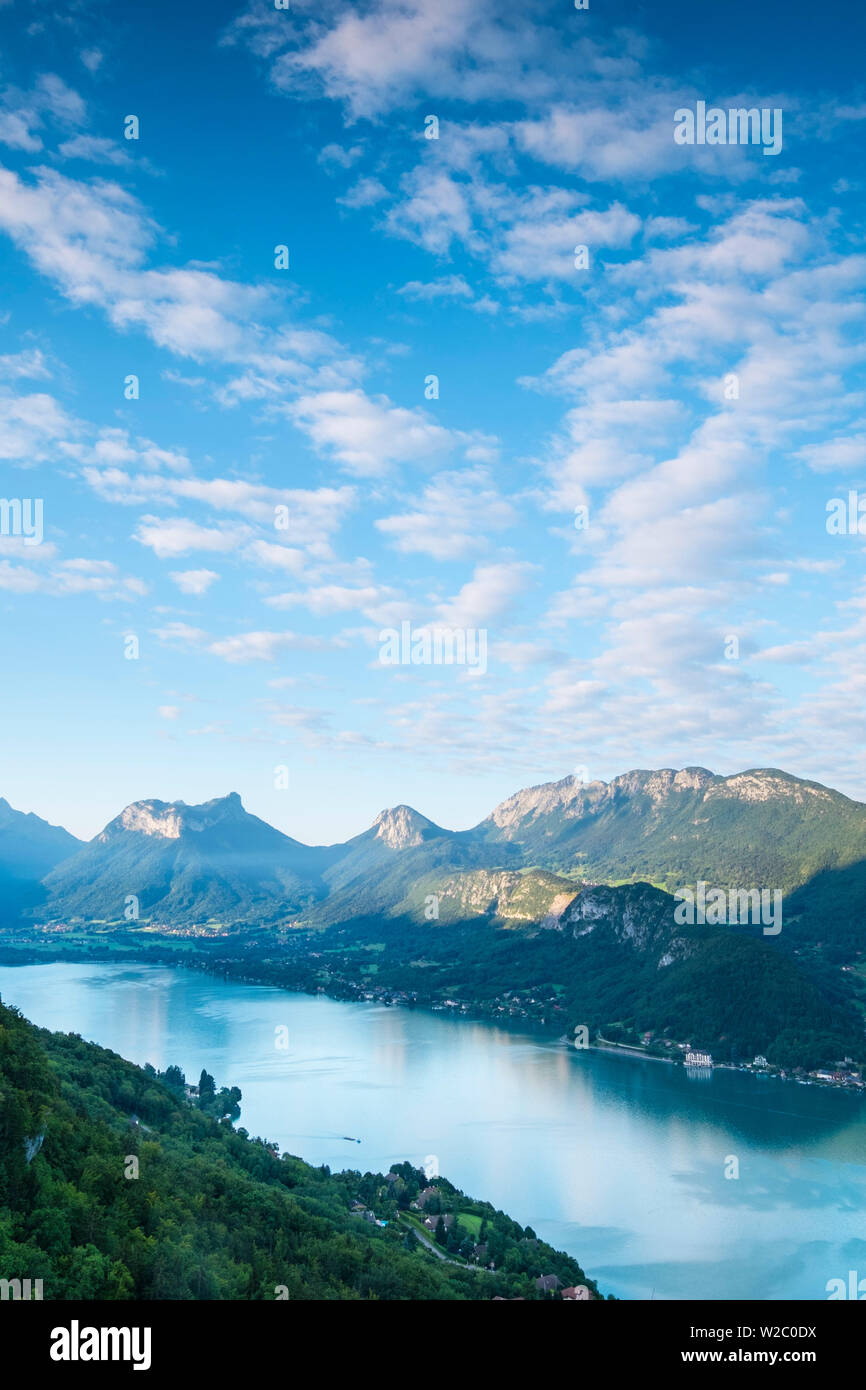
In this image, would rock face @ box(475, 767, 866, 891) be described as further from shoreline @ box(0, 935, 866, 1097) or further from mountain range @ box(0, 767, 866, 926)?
shoreline @ box(0, 935, 866, 1097)

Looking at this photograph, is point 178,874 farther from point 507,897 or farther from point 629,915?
point 629,915

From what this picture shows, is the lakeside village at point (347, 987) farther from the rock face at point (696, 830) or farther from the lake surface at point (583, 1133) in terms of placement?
the rock face at point (696, 830)

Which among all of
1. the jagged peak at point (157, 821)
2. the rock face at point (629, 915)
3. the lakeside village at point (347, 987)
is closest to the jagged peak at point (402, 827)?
the jagged peak at point (157, 821)

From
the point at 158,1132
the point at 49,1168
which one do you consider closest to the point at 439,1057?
the point at 158,1132

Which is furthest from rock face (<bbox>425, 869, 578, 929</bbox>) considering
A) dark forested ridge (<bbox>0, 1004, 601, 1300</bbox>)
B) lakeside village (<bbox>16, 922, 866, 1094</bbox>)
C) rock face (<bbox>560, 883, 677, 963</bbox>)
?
dark forested ridge (<bbox>0, 1004, 601, 1300</bbox>)

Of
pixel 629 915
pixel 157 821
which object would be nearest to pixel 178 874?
pixel 157 821

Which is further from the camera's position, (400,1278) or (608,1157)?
(608,1157)
